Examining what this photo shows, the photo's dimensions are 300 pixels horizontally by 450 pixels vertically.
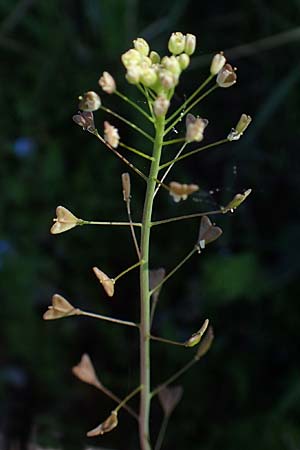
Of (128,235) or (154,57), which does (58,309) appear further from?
(128,235)

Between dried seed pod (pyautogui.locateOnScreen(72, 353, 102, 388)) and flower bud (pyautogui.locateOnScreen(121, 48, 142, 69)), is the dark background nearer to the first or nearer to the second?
dried seed pod (pyautogui.locateOnScreen(72, 353, 102, 388))

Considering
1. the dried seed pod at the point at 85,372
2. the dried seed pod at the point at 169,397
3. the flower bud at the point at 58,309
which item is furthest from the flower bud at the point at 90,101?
the dried seed pod at the point at 169,397

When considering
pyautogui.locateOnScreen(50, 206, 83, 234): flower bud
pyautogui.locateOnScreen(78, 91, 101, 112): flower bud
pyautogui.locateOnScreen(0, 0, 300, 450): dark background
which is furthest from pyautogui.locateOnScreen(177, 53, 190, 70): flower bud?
pyautogui.locateOnScreen(0, 0, 300, 450): dark background

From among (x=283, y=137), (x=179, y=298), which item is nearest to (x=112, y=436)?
(x=179, y=298)

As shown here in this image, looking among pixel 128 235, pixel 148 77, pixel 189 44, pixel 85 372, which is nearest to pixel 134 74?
pixel 148 77

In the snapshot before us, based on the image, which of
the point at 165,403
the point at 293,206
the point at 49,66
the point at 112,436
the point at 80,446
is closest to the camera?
the point at 165,403

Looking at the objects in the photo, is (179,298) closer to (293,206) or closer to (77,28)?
(293,206)
